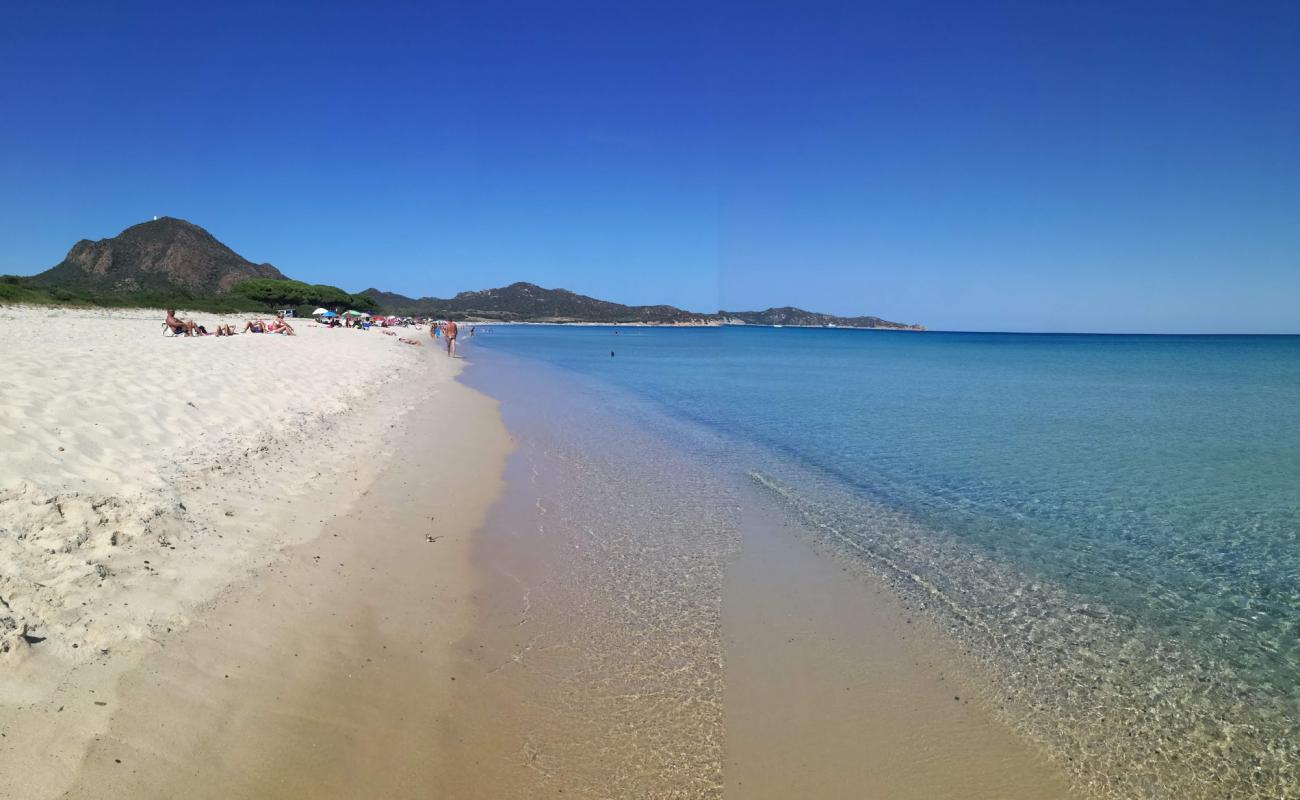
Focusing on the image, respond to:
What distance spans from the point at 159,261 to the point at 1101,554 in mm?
132494

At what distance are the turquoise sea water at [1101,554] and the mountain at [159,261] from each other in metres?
105

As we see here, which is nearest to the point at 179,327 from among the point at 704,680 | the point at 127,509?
the point at 127,509

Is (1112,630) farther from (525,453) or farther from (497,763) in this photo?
(525,453)

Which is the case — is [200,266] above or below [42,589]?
above

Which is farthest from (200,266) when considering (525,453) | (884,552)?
(884,552)

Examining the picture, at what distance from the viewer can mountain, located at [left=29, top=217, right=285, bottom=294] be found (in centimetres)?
9706

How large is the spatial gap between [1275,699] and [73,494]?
31.8 ft

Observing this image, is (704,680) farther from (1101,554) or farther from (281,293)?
(281,293)

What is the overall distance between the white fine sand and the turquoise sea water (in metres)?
5.06

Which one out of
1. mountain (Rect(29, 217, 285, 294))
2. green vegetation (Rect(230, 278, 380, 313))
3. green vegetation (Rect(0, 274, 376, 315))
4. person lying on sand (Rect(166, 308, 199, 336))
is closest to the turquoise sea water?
person lying on sand (Rect(166, 308, 199, 336))

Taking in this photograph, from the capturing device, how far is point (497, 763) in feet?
11.9

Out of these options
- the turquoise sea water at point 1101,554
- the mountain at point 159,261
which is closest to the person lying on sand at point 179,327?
the turquoise sea water at point 1101,554

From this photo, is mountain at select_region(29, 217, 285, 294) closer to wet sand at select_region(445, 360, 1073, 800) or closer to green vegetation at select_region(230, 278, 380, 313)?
green vegetation at select_region(230, 278, 380, 313)

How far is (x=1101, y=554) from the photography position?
7.76m
